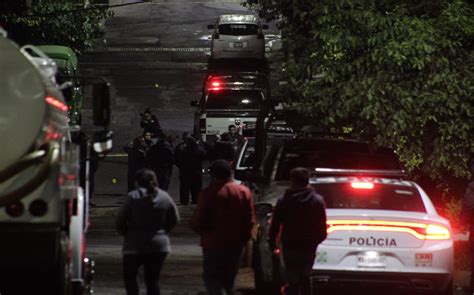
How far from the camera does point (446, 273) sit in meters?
14.9

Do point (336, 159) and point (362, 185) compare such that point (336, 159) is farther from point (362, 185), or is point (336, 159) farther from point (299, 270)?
point (299, 270)

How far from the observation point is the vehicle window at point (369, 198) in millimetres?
15180

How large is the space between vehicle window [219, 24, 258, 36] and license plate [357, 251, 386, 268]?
1300 inches

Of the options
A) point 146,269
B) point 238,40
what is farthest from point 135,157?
point 238,40

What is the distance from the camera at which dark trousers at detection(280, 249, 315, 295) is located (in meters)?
13.8

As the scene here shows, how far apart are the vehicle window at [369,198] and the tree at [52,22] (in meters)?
18.3

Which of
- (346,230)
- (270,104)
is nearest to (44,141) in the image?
(346,230)

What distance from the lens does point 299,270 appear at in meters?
13.8

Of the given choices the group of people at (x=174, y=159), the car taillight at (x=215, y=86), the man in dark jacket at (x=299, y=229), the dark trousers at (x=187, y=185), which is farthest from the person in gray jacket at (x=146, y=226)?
the car taillight at (x=215, y=86)

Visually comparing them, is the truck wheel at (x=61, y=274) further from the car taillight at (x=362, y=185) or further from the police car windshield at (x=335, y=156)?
the police car windshield at (x=335, y=156)

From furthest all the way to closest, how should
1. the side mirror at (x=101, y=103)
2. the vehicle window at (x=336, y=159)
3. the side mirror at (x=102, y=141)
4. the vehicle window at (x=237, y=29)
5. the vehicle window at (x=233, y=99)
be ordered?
the vehicle window at (x=237, y=29) < the vehicle window at (x=233, y=99) < the vehicle window at (x=336, y=159) < the side mirror at (x=102, y=141) < the side mirror at (x=101, y=103)

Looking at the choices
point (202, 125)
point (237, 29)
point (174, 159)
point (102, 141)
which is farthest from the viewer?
point (237, 29)

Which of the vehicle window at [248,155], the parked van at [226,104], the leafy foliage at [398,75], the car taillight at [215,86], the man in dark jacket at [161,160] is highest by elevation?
the leafy foliage at [398,75]

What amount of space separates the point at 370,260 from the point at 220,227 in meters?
2.16
